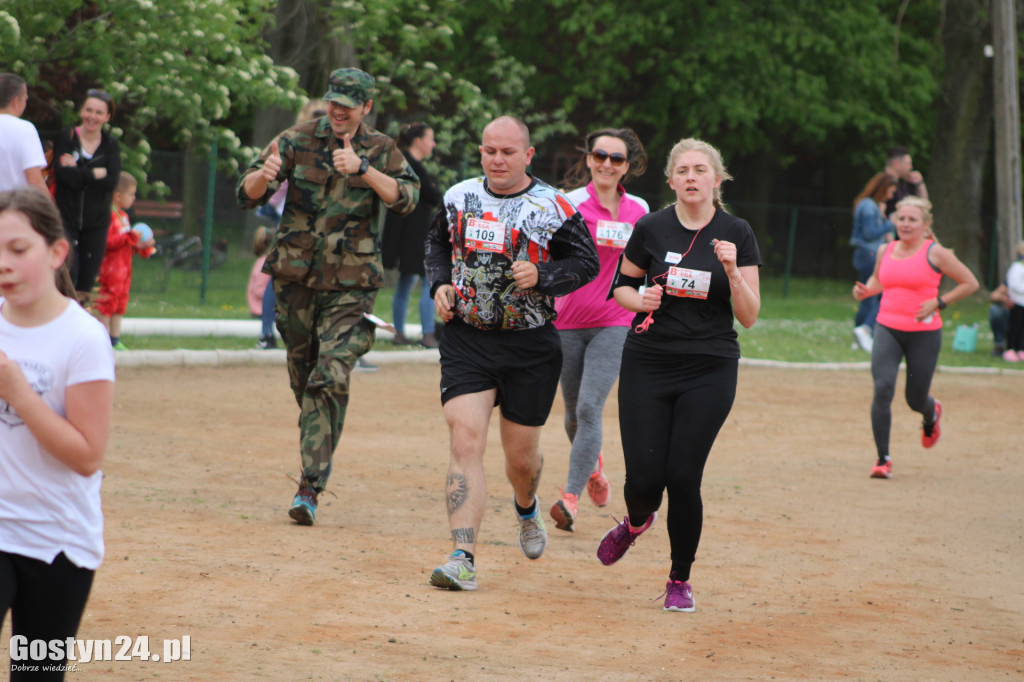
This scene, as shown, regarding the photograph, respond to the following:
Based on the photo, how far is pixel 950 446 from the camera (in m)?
11.5

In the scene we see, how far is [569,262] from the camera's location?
237 inches

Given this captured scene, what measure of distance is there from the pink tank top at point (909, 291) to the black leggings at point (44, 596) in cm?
734

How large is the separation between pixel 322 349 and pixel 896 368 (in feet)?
14.8

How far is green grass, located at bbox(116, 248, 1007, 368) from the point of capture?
1670cm

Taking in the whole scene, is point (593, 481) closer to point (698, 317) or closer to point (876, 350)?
point (698, 317)

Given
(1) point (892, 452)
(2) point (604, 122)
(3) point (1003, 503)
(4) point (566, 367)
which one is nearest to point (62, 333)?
(4) point (566, 367)

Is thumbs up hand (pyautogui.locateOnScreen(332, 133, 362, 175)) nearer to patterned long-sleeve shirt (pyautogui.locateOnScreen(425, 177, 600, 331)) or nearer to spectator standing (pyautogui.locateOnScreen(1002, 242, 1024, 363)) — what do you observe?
patterned long-sleeve shirt (pyautogui.locateOnScreen(425, 177, 600, 331))

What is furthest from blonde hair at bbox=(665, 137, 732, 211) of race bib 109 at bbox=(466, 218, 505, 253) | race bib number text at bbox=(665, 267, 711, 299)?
race bib 109 at bbox=(466, 218, 505, 253)

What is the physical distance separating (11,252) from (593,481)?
5002mm

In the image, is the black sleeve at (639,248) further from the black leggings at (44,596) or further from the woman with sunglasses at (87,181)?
the woman with sunglasses at (87,181)

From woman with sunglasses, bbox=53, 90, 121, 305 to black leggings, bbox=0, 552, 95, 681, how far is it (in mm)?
8263

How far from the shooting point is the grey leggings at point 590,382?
23.7 ft

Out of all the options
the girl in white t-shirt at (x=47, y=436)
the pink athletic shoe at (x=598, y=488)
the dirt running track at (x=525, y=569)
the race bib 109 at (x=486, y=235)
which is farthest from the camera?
the pink athletic shoe at (x=598, y=488)

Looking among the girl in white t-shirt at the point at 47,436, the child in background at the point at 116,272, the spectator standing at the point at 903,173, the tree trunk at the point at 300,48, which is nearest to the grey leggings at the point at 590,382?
the girl in white t-shirt at the point at 47,436
